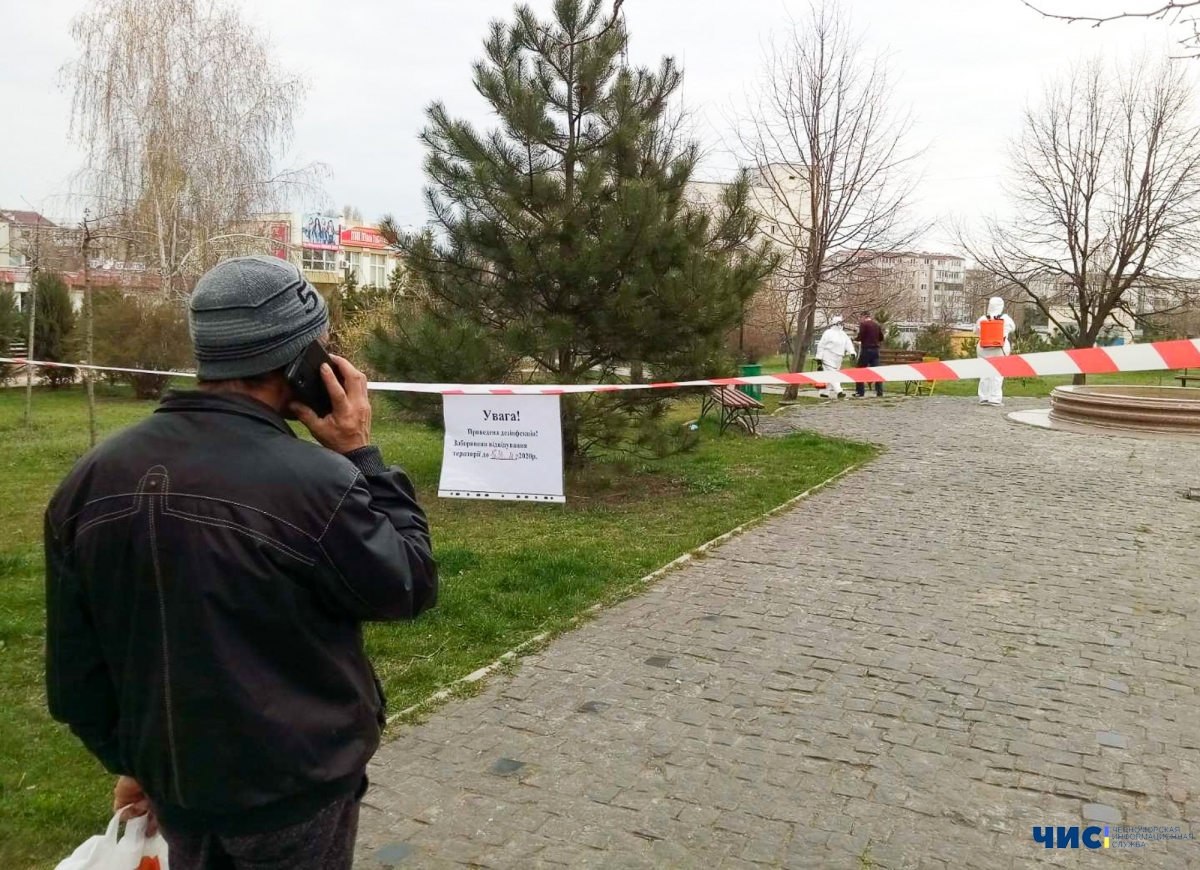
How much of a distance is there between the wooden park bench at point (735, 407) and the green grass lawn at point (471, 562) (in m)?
0.71

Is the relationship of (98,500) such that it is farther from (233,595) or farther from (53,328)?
(53,328)

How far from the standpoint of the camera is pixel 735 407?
15.7m

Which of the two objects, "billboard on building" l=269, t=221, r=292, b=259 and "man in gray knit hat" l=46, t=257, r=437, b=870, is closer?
"man in gray knit hat" l=46, t=257, r=437, b=870

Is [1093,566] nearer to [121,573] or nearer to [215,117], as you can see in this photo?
[121,573]

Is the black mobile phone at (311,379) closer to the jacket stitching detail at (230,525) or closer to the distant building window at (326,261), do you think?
the jacket stitching detail at (230,525)

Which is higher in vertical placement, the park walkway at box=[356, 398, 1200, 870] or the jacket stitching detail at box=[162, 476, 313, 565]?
the jacket stitching detail at box=[162, 476, 313, 565]

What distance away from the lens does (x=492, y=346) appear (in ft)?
30.4

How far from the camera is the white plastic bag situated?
2176 millimetres

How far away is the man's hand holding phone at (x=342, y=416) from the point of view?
1.99 m

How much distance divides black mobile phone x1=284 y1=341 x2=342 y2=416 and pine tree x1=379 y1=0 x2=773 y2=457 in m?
6.93

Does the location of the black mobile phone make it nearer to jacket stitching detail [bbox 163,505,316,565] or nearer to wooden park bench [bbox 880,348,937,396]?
jacket stitching detail [bbox 163,505,316,565]

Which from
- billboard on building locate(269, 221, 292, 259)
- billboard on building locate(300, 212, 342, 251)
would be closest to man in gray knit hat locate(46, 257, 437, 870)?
billboard on building locate(269, 221, 292, 259)

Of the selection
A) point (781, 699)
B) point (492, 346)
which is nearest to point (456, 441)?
point (492, 346)

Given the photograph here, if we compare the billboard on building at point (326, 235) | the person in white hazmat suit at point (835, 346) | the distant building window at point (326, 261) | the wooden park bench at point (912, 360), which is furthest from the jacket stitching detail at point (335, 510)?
the distant building window at point (326, 261)
